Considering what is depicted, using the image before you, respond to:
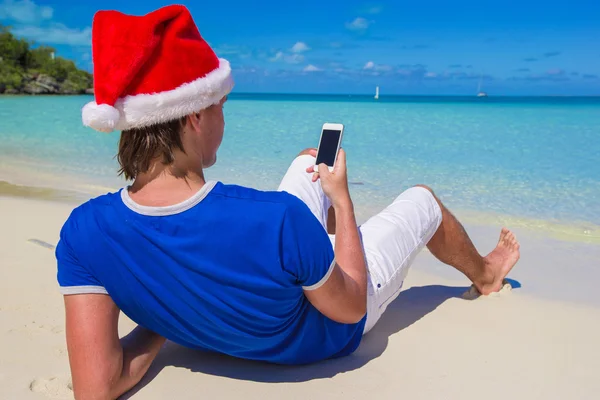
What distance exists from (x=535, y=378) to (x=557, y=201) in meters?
4.66

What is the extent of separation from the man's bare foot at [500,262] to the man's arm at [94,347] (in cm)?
202

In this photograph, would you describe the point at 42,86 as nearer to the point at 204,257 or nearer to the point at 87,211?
the point at 87,211

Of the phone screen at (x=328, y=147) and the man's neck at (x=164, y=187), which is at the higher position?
the phone screen at (x=328, y=147)

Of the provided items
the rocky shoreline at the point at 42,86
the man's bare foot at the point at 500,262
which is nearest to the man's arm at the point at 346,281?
the man's bare foot at the point at 500,262

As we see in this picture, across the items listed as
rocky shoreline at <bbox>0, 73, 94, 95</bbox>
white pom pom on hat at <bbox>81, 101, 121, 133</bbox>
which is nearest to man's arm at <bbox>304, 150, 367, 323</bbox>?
white pom pom on hat at <bbox>81, 101, 121, 133</bbox>

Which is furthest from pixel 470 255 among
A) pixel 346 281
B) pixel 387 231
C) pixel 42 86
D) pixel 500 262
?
pixel 42 86

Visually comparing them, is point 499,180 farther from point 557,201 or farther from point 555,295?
point 555,295

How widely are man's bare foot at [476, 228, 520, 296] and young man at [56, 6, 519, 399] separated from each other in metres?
1.40

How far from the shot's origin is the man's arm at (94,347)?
74.3 inches

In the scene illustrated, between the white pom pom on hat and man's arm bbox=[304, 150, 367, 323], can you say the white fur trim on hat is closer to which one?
the white pom pom on hat

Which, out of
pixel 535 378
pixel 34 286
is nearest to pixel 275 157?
pixel 34 286

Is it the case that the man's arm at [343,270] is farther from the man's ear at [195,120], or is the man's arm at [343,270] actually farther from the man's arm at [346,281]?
the man's ear at [195,120]

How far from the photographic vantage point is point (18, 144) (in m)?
11.6

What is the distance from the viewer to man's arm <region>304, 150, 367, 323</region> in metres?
1.89
